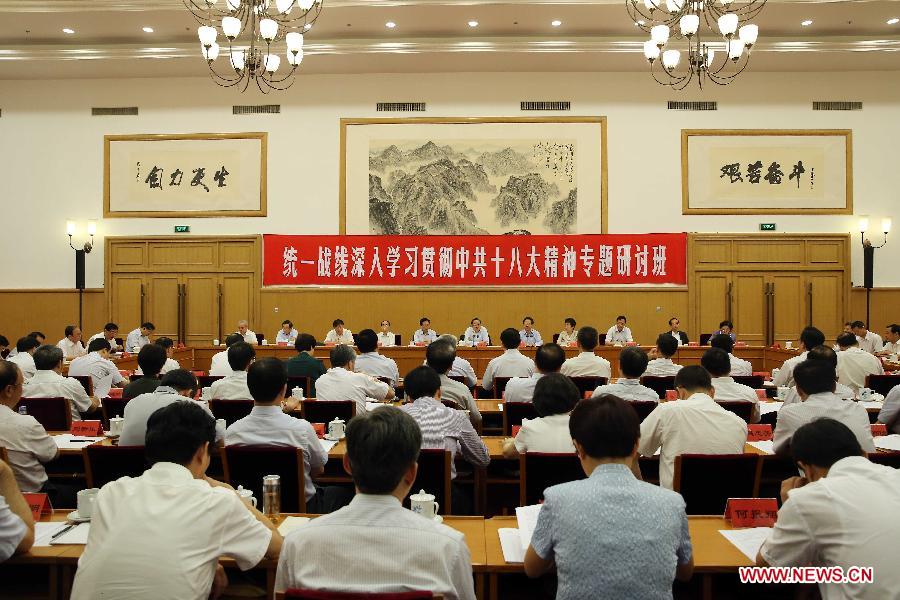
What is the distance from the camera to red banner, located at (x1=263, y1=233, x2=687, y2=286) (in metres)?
12.1

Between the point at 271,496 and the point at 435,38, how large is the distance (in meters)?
10.1

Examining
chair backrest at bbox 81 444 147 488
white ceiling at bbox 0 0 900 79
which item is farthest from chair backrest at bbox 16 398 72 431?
white ceiling at bbox 0 0 900 79

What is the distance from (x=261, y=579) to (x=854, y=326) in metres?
10.0

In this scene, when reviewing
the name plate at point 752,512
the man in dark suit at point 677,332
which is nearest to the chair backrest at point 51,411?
the name plate at point 752,512

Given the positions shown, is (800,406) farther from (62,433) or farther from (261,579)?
(62,433)

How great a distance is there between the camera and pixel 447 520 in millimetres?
2576

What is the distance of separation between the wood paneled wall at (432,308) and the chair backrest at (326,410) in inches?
304

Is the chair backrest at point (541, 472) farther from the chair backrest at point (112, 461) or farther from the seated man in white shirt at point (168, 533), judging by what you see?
the chair backrest at point (112, 461)

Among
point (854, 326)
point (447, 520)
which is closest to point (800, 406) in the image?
point (447, 520)

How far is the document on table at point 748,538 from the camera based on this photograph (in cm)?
222

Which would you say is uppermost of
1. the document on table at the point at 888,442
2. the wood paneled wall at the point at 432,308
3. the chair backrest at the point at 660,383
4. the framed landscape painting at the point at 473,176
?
the framed landscape painting at the point at 473,176

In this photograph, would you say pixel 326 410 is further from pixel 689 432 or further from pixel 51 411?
pixel 689 432

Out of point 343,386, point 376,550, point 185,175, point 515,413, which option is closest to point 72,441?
point 343,386

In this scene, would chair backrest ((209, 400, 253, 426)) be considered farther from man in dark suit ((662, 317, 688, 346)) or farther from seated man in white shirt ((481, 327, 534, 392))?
man in dark suit ((662, 317, 688, 346))
